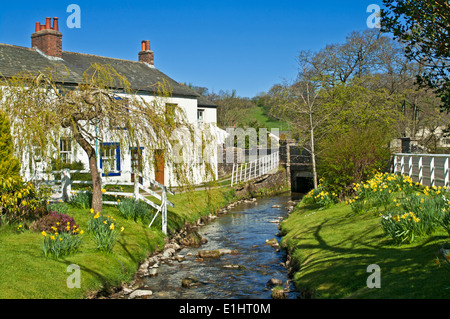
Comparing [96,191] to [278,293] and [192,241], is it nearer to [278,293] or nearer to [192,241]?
[192,241]

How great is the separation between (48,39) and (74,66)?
209 centimetres

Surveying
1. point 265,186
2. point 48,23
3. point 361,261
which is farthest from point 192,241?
point 265,186

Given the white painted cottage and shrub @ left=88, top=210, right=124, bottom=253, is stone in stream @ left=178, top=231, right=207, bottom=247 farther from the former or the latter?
shrub @ left=88, top=210, right=124, bottom=253

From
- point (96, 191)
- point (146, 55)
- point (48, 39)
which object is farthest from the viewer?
point (146, 55)

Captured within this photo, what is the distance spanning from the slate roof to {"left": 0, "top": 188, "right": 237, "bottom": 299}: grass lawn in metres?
7.38

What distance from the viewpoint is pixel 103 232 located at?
40.5 feet

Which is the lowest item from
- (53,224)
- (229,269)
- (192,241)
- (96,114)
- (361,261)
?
(229,269)

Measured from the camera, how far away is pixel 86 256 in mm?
11406

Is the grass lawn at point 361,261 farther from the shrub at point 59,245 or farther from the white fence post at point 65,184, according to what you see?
the white fence post at point 65,184

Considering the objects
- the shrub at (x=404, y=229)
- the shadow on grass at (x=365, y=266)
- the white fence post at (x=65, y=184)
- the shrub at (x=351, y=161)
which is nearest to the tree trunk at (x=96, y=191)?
the white fence post at (x=65, y=184)

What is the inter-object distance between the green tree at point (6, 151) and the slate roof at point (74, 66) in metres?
5.64

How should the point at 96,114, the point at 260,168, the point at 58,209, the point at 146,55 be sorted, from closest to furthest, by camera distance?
the point at 96,114
the point at 58,209
the point at 146,55
the point at 260,168
